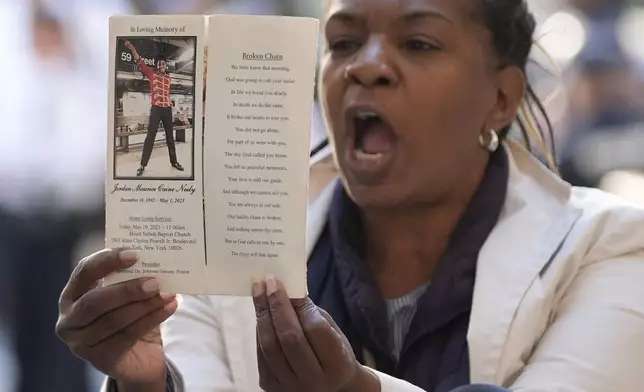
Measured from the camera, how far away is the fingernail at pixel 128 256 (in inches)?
→ 35.0

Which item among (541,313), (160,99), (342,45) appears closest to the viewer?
(160,99)

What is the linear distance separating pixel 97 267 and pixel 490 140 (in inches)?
27.3

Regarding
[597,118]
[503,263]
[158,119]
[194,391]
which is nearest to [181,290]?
[158,119]

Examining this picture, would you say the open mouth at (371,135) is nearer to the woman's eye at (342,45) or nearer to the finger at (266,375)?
the woman's eye at (342,45)

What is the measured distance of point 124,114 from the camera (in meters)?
0.89

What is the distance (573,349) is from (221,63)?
1.97 feet

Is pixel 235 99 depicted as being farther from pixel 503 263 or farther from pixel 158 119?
pixel 503 263

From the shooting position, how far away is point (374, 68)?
118cm

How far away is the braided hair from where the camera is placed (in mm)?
1298

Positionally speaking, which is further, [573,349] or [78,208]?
[78,208]

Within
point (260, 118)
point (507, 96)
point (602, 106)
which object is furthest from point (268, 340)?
point (602, 106)

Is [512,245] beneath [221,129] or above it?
beneath

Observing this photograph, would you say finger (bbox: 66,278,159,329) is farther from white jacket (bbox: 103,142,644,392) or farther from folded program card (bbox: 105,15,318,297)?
white jacket (bbox: 103,142,644,392)

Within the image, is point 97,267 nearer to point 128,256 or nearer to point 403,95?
point 128,256
